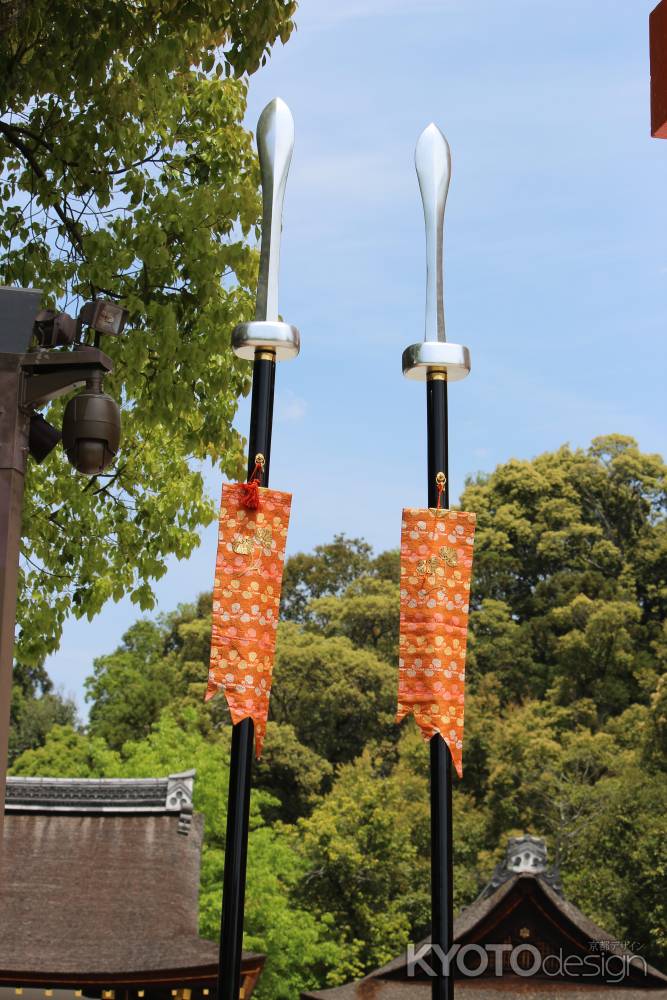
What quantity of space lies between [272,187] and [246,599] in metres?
1.46

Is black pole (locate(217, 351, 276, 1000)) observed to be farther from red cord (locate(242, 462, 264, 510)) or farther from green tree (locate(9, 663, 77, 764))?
green tree (locate(9, 663, 77, 764))

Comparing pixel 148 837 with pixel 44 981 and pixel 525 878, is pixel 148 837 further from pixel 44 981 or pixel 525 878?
pixel 525 878

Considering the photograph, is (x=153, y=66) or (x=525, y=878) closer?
(x=153, y=66)

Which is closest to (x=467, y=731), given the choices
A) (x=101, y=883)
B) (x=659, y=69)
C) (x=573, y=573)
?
(x=573, y=573)

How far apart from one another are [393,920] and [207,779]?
138 inches

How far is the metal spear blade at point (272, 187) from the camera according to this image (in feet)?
14.5

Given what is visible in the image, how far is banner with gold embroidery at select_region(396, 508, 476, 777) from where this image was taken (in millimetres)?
4188

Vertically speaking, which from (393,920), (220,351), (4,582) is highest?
(220,351)

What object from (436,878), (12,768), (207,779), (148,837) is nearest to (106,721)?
(12,768)

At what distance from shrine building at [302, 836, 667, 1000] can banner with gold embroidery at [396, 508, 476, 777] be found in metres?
7.22

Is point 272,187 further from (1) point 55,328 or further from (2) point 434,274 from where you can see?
(1) point 55,328

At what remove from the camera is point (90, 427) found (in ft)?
12.9

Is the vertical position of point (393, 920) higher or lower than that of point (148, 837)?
lower

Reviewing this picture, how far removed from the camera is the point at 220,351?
6.86 m
